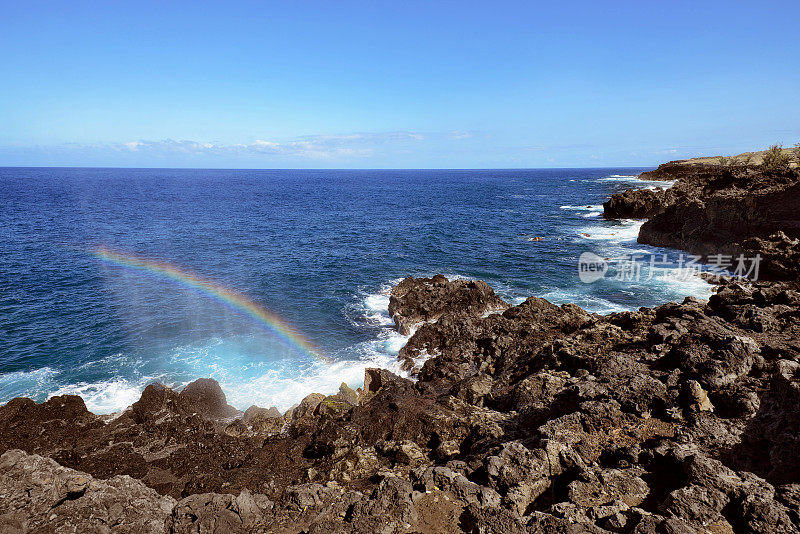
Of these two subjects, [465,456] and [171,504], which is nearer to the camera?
[171,504]

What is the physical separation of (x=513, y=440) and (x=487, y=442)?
871mm

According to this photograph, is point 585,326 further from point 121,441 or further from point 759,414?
point 121,441

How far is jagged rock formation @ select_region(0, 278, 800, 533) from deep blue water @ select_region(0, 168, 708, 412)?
4968 mm

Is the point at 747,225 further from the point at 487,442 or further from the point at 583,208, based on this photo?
the point at 583,208

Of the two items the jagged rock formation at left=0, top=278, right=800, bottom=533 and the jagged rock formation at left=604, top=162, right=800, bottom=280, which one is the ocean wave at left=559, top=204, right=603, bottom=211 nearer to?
the jagged rock formation at left=604, top=162, right=800, bottom=280

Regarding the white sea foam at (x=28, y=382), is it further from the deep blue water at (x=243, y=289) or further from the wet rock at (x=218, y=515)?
the wet rock at (x=218, y=515)

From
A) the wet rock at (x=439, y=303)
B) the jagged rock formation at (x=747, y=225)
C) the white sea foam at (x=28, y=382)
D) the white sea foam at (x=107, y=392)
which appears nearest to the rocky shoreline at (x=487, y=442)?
the white sea foam at (x=107, y=392)

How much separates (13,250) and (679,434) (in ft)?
230

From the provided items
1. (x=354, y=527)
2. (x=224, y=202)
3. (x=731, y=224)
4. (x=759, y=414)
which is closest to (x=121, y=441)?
(x=354, y=527)

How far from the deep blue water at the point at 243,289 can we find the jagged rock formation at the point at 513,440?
4968 mm

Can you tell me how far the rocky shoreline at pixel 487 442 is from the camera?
8969mm

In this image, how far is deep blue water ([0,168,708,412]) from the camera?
79.6ft

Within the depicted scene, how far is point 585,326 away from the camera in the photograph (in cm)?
2278

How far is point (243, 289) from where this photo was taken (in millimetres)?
38594
